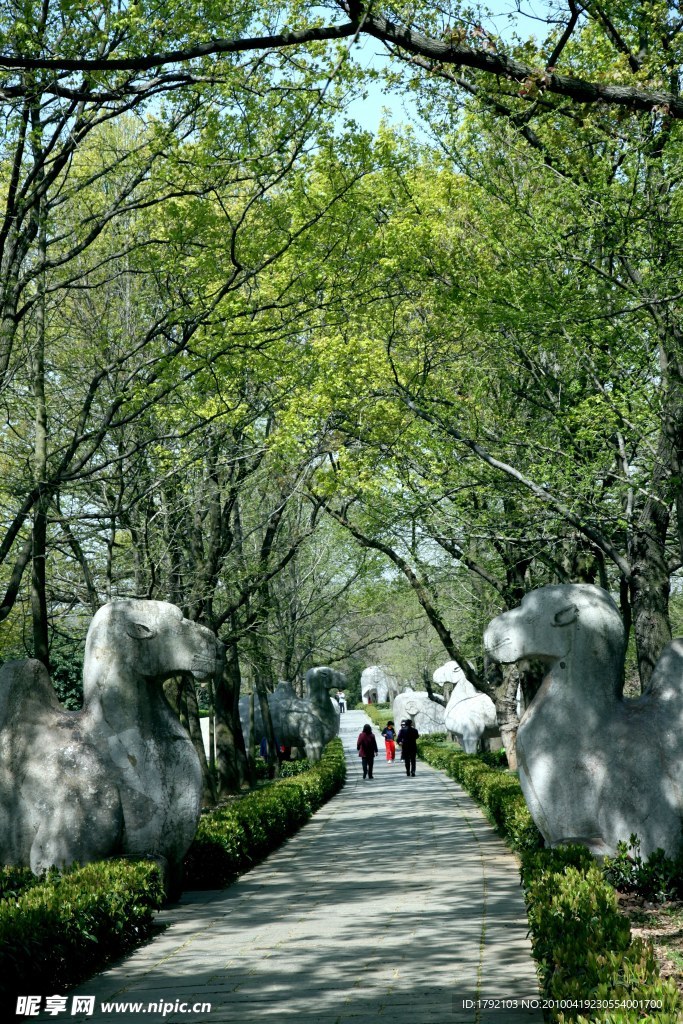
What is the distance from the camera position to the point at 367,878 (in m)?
12.2

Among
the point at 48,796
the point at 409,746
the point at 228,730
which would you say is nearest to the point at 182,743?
the point at 48,796

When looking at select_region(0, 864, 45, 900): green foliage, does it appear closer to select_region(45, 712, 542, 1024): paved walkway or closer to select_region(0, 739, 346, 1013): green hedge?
select_region(0, 739, 346, 1013): green hedge

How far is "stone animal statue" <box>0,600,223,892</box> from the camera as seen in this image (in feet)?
30.3

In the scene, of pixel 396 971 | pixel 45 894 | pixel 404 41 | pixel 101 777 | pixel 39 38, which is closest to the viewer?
pixel 404 41

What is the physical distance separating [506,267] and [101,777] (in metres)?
6.38

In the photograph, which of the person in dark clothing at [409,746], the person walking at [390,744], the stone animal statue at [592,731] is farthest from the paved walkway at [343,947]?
the person walking at [390,744]

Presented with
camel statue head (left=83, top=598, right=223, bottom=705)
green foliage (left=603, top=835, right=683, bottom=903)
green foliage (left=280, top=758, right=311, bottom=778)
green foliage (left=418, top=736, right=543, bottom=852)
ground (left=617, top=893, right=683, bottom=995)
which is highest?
camel statue head (left=83, top=598, right=223, bottom=705)

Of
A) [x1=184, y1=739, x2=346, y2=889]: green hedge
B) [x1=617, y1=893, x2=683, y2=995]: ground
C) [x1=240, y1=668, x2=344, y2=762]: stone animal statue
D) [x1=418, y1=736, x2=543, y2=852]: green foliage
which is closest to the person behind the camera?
[x1=617, y1=893, x2=683, y2=995]: ground

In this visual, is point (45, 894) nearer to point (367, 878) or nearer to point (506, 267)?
point (367, 878)

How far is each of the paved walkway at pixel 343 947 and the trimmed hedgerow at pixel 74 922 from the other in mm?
186

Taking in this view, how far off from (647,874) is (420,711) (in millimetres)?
41012

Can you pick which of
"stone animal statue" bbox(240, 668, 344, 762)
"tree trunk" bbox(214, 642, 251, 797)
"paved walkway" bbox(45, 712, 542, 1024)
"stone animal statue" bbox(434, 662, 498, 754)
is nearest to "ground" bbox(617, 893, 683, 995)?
"paved walkway" bbox(45, 712, 542, 1024)

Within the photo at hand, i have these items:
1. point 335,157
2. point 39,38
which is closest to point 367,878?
point 335,157

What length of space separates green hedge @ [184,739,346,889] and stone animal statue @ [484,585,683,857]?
3870 mm
